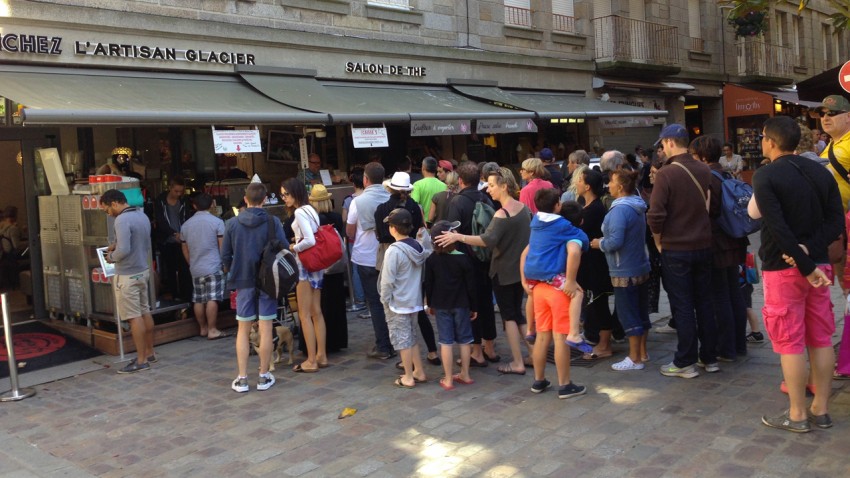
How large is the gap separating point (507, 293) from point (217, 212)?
4966 millimetres

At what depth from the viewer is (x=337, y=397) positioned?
6199 millimetres

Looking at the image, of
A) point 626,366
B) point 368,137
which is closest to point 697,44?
point 368,137

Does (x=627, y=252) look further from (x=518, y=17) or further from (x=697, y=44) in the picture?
(x=697, y=44)

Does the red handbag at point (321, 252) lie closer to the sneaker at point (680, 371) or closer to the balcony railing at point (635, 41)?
the sneaker at point (680, 371)

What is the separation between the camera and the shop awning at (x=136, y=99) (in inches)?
297

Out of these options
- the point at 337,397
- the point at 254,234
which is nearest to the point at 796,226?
the point at 337,397

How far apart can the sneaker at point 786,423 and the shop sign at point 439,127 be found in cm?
746

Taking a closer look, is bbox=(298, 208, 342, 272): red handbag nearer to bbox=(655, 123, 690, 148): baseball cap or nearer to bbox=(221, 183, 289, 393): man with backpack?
bbox=(221, 183, 289, 393): man with backpack

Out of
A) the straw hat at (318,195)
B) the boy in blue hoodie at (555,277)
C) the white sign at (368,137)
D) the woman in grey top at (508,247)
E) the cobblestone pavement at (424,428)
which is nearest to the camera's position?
the cobblestone pavement at (424,428)

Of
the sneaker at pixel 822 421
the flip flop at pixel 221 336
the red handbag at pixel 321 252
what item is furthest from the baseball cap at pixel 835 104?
the flip flop at pixel 221 336

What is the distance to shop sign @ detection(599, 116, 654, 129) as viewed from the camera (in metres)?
16.3

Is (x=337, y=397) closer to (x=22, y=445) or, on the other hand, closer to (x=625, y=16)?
(x=22, y=445)

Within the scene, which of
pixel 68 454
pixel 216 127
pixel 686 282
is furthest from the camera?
pixel 216 127

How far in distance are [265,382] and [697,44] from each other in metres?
19.8
